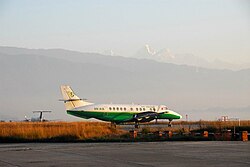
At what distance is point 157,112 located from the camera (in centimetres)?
7506

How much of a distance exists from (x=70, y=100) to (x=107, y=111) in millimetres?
5001

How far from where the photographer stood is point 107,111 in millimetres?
71438

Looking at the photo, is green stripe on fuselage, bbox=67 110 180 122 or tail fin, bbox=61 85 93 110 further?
tail fin, bbox=61 85 93 110

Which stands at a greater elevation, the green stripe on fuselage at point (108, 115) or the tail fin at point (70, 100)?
the tail fin at point (70, 100)

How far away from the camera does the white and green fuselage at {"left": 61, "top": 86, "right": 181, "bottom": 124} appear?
234 ft

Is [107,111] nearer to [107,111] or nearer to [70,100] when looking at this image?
[107,111]

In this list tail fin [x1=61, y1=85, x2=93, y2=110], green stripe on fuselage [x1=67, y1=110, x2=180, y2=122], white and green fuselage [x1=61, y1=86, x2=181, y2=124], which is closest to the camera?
green stripe on fuselage [x1=67, y1=110, x2=180, y2=122]

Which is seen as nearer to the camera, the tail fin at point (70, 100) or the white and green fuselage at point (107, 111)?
the white and green fuselage at point (107, 111)

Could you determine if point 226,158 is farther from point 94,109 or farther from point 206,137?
point 94,109

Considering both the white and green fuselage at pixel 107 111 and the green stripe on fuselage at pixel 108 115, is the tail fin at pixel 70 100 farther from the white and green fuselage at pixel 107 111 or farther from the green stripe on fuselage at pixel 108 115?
the green stripe on fuselage at pixel 108 115

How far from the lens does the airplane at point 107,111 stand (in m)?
71.3

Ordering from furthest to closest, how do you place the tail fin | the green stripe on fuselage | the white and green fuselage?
the tail fin < the white and green fuselage < the green stripe on fuselage

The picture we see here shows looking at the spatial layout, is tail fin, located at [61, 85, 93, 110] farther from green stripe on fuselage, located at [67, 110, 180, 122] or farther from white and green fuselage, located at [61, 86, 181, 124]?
green stripe on fuselage, located at [67, 110, 180, 122]

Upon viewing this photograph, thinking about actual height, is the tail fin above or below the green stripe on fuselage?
above
